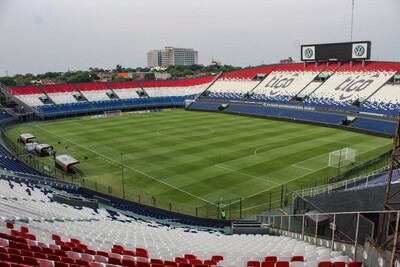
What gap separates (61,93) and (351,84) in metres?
64.7

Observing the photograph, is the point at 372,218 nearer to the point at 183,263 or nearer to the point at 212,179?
the point at 183,263

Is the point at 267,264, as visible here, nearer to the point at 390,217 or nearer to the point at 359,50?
the point at 390,217

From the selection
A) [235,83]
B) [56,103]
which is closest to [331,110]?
[235,83]

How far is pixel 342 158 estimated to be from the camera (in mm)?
37969

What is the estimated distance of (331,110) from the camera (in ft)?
210

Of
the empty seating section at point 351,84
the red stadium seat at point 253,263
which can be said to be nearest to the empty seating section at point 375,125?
the empty seating section at point 351,84

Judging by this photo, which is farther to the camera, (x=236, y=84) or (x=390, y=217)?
(x=236, y=84)

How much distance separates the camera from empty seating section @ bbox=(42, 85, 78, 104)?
79.8m

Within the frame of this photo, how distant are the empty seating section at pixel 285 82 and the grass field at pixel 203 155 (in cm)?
1299

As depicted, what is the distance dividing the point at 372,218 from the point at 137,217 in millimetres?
14663

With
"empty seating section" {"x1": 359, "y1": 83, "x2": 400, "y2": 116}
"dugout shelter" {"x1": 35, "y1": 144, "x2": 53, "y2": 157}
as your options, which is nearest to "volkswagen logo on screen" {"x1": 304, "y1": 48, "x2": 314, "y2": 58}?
"empty seating section" {"x1": 359, "y1": 83, "x2": 400, "y2": 116}

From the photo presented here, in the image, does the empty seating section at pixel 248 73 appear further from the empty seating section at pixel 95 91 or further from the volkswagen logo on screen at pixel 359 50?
the empty seating section at pixel 95 91

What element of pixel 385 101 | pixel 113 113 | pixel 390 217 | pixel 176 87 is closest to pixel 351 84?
pixel 385 101

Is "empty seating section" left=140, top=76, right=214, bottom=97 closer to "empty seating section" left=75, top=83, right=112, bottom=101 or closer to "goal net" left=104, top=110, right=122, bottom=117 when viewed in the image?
"empty seating section" left=75, top=83, right=112, bottom=101
